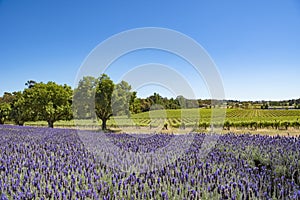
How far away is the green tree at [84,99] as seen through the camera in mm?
29237

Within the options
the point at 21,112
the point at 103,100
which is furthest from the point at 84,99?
the point at 21,112

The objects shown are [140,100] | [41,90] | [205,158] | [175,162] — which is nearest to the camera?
[175,162]

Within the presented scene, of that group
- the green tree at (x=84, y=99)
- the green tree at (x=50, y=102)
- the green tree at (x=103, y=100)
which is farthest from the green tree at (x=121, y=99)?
the green tree at (x=50, y=102)

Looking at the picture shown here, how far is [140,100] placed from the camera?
1373 inches

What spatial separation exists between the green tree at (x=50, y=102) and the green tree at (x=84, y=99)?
109cm

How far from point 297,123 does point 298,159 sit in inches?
1180

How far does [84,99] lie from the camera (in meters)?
29.5

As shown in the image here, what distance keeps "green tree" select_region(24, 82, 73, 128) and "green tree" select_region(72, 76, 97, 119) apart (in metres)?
1.09

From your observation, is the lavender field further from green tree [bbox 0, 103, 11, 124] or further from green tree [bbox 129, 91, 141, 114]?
green tree [bbox 0, 103, 11, 124]

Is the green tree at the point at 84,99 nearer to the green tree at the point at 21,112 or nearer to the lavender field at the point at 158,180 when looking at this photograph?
the green tree at the point at 21,112

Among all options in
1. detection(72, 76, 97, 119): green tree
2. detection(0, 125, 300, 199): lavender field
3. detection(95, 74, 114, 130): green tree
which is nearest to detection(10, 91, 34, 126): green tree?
detection(72, 76, 97, 119): green tree

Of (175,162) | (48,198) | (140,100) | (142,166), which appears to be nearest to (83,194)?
(48,198)

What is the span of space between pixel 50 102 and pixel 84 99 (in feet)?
11.6

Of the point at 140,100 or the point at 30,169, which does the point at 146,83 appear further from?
the point at 140,100
